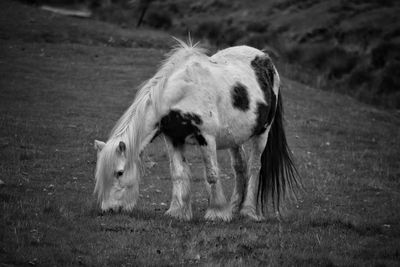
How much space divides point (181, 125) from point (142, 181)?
4.55 meters

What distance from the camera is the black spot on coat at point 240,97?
9.05 m

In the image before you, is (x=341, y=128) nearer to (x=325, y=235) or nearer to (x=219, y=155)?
(x=219, y=155)

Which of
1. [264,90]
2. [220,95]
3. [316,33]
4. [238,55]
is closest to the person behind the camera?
[220,95]

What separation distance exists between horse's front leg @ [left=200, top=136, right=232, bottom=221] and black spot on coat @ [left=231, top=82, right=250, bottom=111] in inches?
35.2

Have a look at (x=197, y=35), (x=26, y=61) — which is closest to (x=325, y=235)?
(x=26, y=61)

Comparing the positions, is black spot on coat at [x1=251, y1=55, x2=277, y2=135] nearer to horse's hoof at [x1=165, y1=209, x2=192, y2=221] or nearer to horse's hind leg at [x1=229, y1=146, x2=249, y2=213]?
horse's hind leg at [x1=229, y1=146, x2=249, y2=213]

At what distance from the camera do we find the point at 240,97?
9.12m

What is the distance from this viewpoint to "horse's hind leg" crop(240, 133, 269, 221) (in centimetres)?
940

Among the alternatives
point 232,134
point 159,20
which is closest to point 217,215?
point 232,134

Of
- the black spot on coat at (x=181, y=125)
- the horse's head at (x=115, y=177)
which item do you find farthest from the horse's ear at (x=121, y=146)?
the black spot on coat at (x=181, y=125)

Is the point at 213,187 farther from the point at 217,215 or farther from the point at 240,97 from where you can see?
the point at 240,97

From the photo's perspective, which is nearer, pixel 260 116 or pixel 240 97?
pixel 240 97

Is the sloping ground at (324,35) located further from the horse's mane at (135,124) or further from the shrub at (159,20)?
the horse's mane at (135,124)

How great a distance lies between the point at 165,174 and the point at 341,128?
9.38 metres
